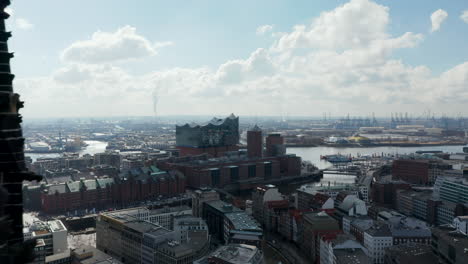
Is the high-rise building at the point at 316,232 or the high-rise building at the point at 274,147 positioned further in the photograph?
the high-rise building at the point at 274,147

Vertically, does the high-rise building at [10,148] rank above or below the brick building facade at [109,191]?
above

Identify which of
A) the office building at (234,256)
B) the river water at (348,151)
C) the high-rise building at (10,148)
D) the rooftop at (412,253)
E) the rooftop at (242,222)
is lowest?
the river water at (348,151)

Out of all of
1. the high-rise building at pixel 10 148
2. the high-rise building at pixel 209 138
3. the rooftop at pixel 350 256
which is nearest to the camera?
the high-rise building at pixel 10 148

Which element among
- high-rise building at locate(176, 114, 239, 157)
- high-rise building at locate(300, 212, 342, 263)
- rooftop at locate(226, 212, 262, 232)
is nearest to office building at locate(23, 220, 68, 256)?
rooftop at locate(226, 212, 262, 232)

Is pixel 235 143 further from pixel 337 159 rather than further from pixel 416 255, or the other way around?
pixel 416 255

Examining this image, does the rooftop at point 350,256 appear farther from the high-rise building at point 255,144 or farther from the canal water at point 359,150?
the canal water at point 359,150

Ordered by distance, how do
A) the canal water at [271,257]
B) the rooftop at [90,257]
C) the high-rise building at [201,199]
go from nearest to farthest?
the rooftop at [90,257] < the canal water at [271,257] < the high-rise building at [201,199]

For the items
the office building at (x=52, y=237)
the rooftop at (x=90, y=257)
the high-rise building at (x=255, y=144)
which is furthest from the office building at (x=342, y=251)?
the high-rise building at (x=255, y=144)

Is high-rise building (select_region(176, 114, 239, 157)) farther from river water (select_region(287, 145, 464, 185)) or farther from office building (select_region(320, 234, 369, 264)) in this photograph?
office building (select_region(320, 234, 369, 264))

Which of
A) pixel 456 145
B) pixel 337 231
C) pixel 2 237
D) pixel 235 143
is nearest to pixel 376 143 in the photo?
pixel 456 145

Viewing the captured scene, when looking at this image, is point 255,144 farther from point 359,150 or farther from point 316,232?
point 359,150
